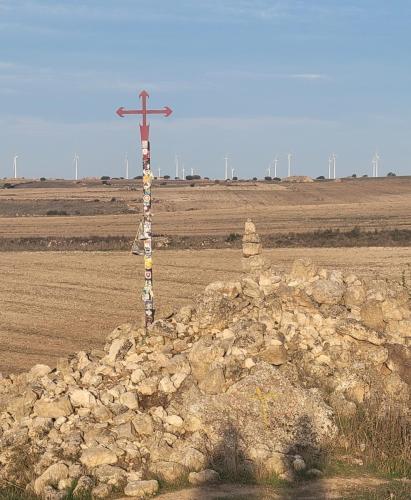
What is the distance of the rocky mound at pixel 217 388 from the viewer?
1144 centimetres

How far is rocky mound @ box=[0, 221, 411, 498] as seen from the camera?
450 inches

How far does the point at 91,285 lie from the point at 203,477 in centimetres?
1872

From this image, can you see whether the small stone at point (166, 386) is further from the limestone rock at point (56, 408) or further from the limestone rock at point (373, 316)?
the limestone rock at point (373, 316)

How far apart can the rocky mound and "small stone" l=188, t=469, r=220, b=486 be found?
2cm

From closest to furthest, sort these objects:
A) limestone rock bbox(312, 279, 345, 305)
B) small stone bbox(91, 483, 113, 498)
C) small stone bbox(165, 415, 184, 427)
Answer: small stone bbox(91, 483, 113, 498)
small stone bbox(165, 415, 184, 427)
limestone rock bbox(312, 279, 345, 305)

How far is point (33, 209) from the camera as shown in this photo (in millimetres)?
72500

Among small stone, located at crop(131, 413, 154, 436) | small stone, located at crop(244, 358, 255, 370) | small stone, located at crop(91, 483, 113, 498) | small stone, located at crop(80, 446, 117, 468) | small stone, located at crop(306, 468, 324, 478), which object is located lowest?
small stone, located at crop(91, 483, 113, 498)

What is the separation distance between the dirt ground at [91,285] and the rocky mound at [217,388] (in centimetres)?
163

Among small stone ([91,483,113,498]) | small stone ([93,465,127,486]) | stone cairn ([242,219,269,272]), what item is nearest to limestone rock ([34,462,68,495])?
small stone ([93,465,127,486])

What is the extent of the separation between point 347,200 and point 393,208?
34.2ft

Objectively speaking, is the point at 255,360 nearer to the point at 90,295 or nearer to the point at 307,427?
the point at 307,427

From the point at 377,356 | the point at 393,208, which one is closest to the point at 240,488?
the point at 377,356

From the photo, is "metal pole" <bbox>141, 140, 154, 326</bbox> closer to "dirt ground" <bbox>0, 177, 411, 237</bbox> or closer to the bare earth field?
the bare earth field

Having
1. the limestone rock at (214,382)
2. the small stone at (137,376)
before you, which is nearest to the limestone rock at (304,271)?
the limestone rock at (214,382)
